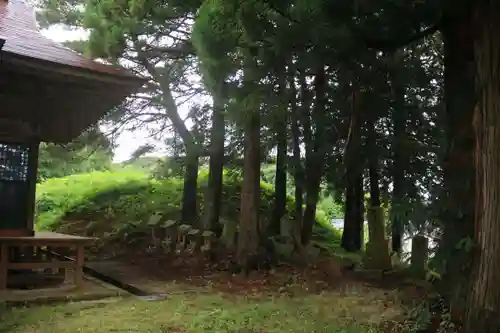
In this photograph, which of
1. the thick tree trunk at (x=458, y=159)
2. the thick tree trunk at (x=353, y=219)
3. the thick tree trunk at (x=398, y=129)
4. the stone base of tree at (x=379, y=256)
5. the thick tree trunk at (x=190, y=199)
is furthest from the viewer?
the thick tree trunk at (x=190, y=199)

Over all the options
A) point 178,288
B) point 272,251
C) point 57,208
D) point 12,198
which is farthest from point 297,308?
point 57,208

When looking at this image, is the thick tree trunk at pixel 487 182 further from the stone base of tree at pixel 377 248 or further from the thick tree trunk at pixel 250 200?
the thick tree trunk at pixel 250 200

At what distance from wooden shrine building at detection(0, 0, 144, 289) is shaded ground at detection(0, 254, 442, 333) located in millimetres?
1394

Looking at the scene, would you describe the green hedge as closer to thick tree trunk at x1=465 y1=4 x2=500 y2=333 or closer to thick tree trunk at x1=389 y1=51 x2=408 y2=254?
thick tree trunk at x1=389 y1=51 x2=408 y2=254

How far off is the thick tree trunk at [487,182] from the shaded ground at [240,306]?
0.89m

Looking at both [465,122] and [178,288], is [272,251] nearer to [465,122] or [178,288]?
[178,288]

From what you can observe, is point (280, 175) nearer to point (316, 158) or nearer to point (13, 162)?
point (316, 158)

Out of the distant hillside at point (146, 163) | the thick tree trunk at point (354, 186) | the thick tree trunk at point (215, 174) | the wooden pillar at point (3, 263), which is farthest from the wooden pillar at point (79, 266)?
the distant hillside at point (146, 163)

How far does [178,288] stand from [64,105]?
9.99ft

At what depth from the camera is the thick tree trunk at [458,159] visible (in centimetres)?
387

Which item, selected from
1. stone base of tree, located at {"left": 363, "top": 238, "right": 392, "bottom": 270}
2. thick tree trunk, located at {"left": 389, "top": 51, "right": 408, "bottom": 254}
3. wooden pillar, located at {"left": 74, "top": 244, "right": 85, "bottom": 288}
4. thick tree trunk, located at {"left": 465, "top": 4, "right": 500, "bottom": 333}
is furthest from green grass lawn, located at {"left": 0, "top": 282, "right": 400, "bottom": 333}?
thick tree trunk, located at {"left": 389, "top": 51, "right": 408, "bottom": 254}

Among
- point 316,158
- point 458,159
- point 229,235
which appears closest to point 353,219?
point 316,158

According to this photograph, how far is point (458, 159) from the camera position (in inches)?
163

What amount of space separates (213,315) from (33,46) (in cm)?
385
